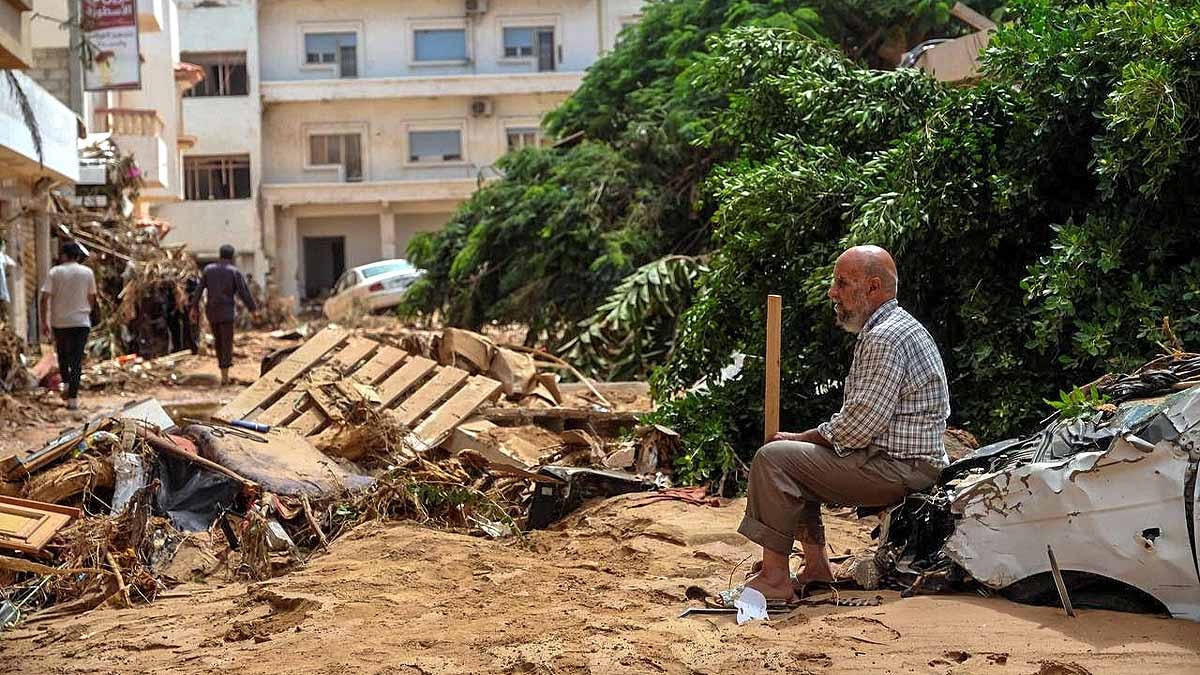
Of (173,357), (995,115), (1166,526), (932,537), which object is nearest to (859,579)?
(932,537)

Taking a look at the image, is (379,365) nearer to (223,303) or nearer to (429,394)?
(429,394)

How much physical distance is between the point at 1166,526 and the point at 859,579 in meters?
1.42

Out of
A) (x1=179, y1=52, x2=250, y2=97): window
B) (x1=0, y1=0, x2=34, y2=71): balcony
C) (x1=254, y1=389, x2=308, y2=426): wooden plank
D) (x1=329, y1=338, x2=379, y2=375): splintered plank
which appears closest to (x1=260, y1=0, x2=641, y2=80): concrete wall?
(x1=179, y1=52, x2=250, y2=97): window

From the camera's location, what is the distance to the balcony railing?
94.7ft

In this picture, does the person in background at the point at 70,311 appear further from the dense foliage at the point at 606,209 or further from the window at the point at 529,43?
the window at the point at 529,43

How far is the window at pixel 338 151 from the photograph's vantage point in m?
41.6

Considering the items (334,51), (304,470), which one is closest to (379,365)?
(304,470)

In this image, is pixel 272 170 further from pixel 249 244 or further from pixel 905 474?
pixel 905 474

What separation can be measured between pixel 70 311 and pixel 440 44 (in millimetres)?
28930

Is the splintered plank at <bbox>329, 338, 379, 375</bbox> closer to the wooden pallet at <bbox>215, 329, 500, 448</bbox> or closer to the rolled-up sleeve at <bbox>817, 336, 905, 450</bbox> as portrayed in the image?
the wooden pallet at <bbox>215, 329, 500, 448</bbox>

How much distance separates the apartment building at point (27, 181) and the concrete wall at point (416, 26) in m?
A: 17.9

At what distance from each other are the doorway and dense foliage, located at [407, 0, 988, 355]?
82.4 ft

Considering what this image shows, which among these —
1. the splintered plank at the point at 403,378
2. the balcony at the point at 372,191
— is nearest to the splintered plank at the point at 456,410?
the splintered plank at the point at 403,378

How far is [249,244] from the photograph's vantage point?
39.9 m
